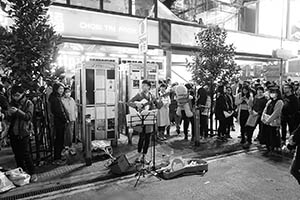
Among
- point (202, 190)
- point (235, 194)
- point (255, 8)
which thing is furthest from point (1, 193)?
point (255, 8)

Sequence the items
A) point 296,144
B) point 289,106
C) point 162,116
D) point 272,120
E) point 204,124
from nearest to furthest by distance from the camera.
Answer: point 296,144
point 272,120
point 289,106
point 162,116
point 204,124

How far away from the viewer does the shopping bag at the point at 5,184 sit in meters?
4.34

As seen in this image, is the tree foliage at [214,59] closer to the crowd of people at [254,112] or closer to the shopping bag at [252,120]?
the crowd of people at [254,112]

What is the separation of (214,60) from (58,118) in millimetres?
5346

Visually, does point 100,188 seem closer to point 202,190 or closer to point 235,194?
point 202,190

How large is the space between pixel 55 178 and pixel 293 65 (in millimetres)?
21231

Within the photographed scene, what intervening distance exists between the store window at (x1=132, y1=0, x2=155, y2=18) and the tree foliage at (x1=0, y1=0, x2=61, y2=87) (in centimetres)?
703

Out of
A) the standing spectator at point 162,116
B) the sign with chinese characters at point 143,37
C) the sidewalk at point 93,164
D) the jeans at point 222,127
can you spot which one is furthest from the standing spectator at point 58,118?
the jeans at point 222,127

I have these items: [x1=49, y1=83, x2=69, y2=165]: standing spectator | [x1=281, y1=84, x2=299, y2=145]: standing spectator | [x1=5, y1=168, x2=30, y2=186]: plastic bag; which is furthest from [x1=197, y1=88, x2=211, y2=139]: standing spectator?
[x1=5, y1=168, x2=30, y2=186]: plastic bag

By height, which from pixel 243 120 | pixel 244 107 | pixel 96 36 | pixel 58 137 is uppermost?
pixel 96 36

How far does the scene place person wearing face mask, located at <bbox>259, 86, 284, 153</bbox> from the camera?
249 inches

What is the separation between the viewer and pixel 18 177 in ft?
15.2

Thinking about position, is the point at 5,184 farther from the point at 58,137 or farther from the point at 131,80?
the point at 131,80

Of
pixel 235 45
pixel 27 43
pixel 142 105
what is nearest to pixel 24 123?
pixel 27 43
